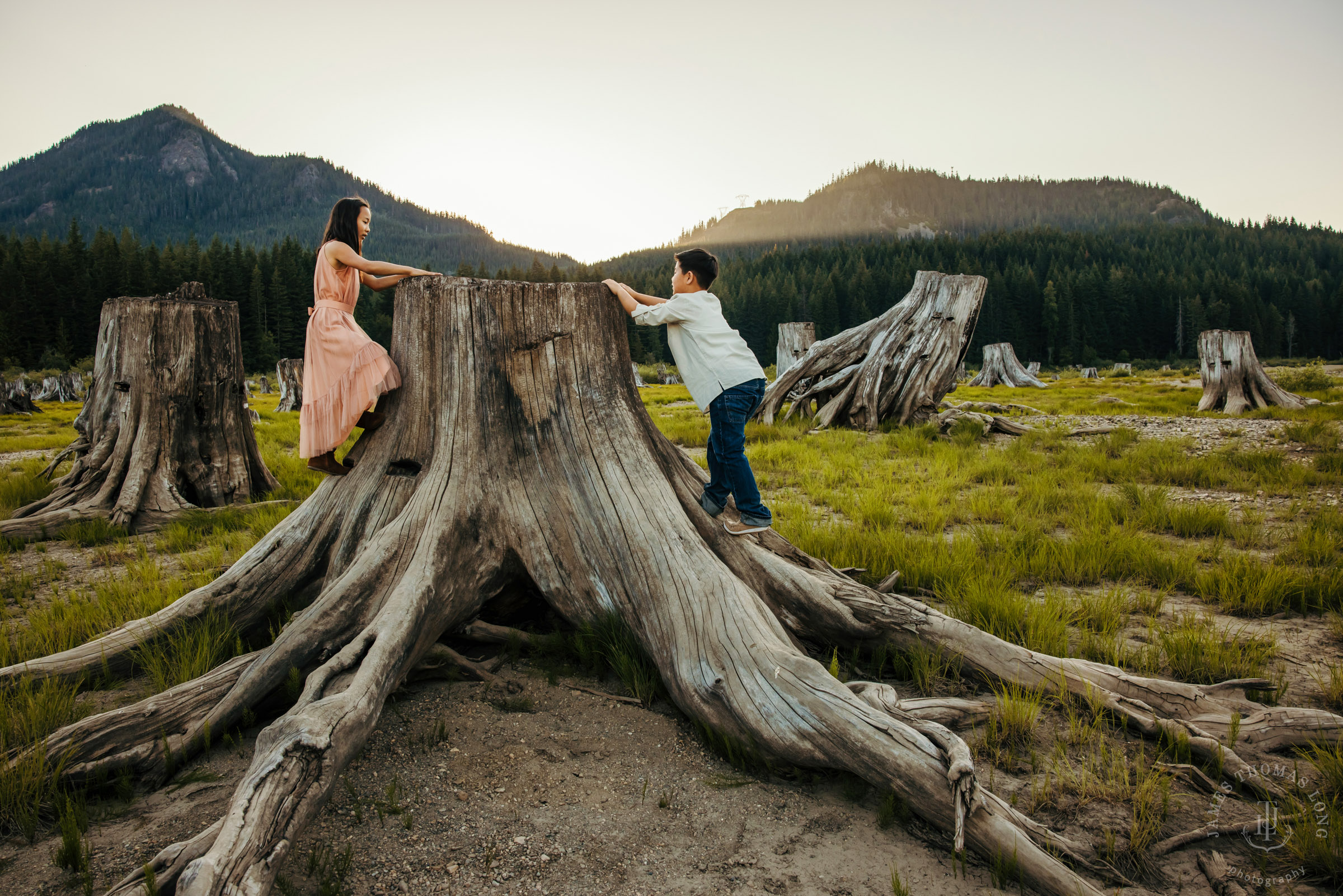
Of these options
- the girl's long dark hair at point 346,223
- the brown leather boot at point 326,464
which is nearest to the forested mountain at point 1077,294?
the girl's long dark hair at point 346,223

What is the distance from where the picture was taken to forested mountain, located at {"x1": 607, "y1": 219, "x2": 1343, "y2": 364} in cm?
7144

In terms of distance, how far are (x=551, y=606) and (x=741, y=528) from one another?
104cm

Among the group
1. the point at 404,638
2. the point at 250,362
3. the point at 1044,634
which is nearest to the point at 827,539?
the point at 1044,634

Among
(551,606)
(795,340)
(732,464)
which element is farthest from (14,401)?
(732,464)

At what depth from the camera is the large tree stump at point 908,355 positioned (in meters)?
10.3

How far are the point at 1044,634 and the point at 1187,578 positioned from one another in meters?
1.48

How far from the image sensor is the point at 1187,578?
3.81 metres

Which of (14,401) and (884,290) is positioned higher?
(884,290)

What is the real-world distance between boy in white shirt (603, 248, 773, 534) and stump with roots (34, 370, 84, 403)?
33.7 m

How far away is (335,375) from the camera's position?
138 inches

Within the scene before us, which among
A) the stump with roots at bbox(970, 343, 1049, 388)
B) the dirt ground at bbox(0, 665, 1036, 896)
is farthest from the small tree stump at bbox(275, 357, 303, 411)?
the stump with roots at bbox(970, 343, 1049, 388)

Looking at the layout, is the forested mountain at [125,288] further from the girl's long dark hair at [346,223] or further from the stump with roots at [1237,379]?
the girl's long dark hair at [346,223]

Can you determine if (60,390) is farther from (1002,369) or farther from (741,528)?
(1002,369)

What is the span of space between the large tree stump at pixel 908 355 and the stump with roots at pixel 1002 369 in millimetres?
16416
